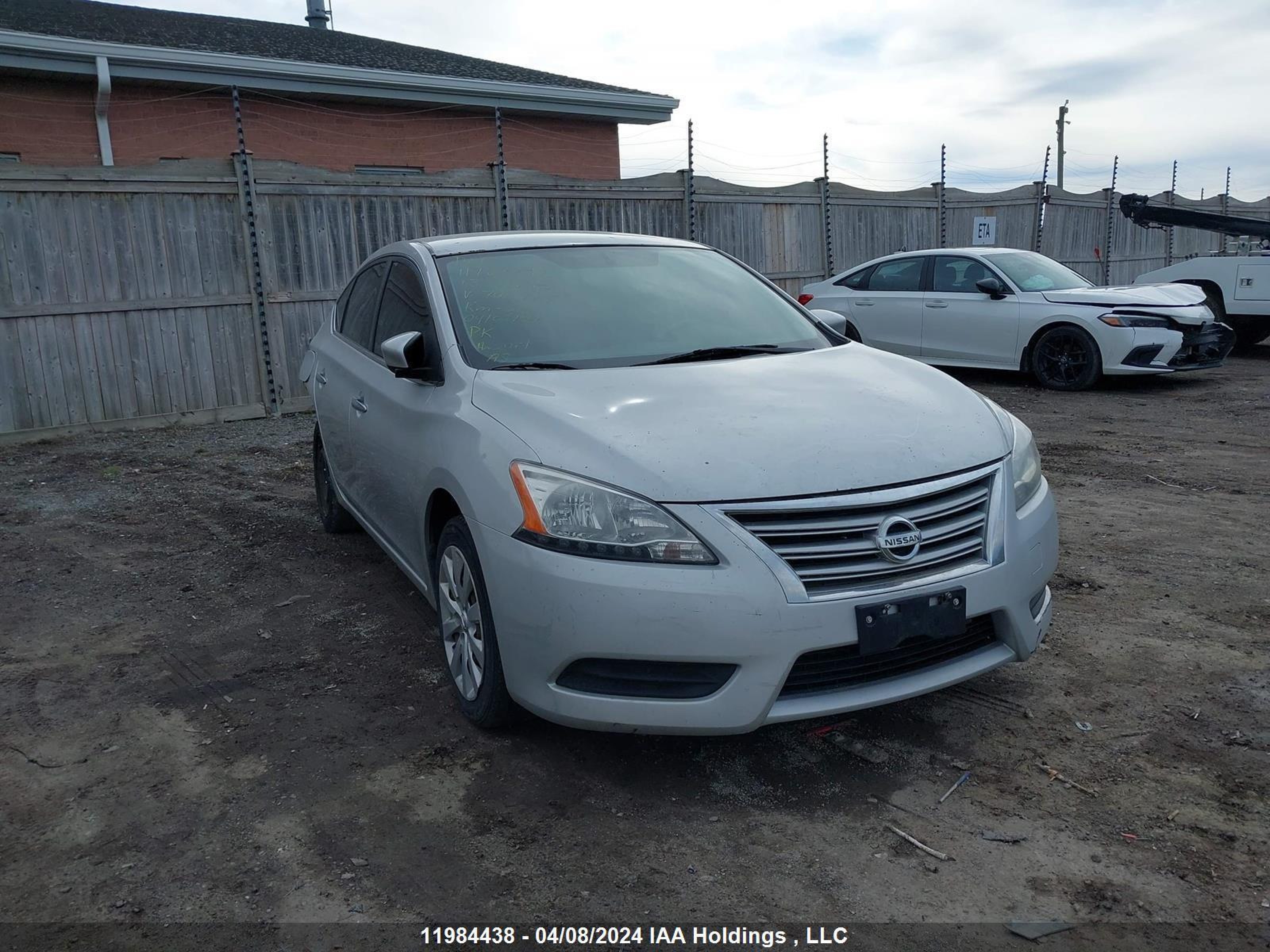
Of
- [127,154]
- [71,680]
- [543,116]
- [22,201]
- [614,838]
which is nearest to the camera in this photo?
[614,838]

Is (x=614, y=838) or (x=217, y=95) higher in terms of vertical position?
(x=217, y=95)

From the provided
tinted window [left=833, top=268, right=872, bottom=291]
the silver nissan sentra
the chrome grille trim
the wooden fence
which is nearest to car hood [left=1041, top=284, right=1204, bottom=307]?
tinted window [left=833, top=268, right=872, bottom=291]

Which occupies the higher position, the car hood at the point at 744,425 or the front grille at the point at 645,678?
the car hood at the point at 744,425

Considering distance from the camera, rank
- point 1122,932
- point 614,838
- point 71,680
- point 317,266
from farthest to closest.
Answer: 1. point 317,266
2. point 71,680
3. point 614,838
4. point 1122,932

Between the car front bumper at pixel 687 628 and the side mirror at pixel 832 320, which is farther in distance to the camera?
the side mirror at pixel 832 320

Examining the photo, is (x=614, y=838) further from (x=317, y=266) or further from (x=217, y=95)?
(x=217, y=95)

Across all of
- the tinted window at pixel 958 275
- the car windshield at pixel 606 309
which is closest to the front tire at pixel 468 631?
the car windshield at pixel 606 309

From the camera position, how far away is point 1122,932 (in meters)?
2.36

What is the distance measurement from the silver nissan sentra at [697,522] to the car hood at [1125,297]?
7.48 m

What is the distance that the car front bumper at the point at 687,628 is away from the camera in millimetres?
2744

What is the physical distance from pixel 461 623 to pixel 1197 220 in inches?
582

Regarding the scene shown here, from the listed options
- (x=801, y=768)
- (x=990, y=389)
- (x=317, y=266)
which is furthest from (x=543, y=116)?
(x=801, y=768)

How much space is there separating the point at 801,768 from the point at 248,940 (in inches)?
63.5

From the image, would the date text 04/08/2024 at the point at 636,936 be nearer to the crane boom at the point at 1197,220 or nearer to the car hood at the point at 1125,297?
the car hood at the point at 1125,297
